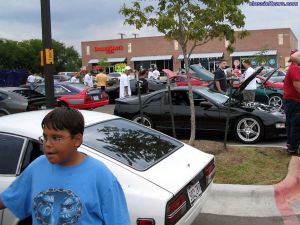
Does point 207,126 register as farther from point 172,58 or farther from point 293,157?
point 172,58

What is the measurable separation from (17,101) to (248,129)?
24.3 ft

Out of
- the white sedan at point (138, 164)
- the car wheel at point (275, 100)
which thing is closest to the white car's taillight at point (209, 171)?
the white sedan at point (138, 164)

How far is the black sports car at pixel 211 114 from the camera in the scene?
9453 millimetres

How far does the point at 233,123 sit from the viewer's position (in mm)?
9656

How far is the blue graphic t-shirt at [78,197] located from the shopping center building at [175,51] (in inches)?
1898

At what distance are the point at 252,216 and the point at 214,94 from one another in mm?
5297

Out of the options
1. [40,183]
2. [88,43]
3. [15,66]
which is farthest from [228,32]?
[15,66]

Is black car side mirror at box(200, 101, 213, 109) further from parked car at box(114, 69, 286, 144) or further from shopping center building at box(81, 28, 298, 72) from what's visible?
shopping center building at box(81, 28, 298, 72)

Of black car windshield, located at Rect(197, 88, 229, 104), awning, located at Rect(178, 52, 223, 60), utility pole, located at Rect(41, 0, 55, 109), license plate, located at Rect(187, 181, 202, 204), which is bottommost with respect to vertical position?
license plate, located at Rect(187, 181, 202, 204)

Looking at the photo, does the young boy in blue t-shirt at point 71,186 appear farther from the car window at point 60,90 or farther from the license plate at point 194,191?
the car window at point 60,90

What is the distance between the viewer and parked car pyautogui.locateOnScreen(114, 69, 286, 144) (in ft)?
31.0

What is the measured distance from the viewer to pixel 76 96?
16438 mm

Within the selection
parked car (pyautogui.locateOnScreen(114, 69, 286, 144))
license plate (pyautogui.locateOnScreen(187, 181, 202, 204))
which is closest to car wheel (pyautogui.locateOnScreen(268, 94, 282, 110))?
parked car (pyautogui.locateOnScreen(114, 69, 286, 144))

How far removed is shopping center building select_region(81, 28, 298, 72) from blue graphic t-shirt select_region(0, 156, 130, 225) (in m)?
48.2
